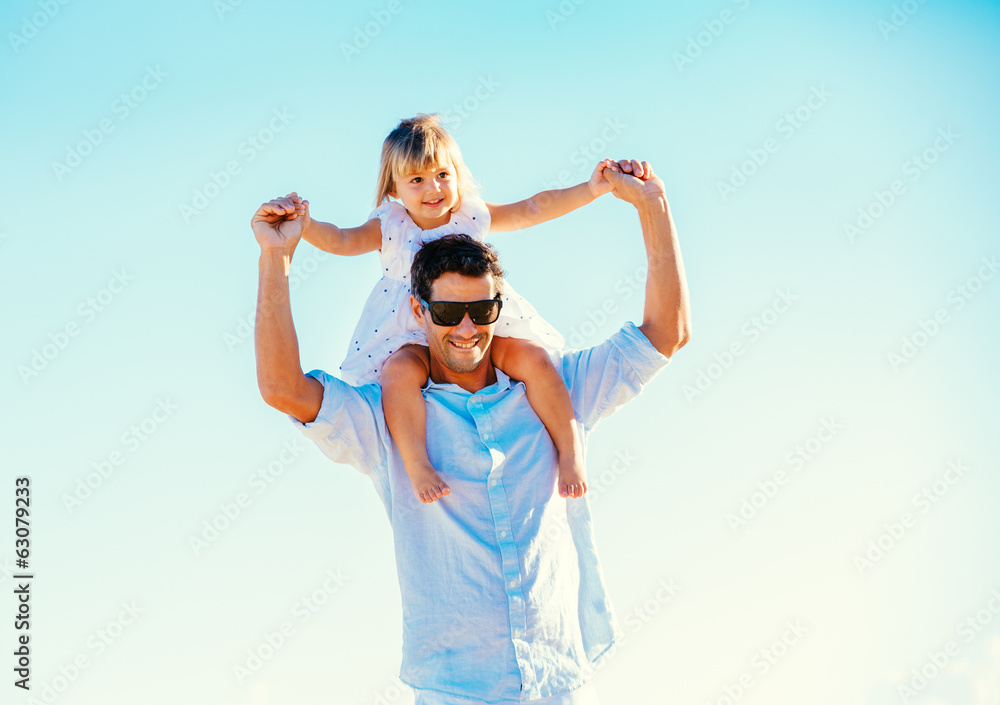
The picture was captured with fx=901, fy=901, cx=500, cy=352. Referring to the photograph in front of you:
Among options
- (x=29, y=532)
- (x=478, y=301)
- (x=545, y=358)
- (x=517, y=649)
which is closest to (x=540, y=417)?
(x=545, y=358)

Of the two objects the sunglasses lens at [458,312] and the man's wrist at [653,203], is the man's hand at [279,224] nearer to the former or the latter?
the sunglasses lens at [458,312]

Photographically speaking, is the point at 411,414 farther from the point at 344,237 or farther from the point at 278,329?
the point at 344,237

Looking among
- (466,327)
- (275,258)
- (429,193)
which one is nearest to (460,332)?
(466,327)

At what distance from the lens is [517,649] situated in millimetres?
3158

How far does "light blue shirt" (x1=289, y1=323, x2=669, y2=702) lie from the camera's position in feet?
10.5

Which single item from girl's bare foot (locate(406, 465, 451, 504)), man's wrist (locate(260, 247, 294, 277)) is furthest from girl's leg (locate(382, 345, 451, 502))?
→ man's wrist (locate(260, 247, 294, 277))

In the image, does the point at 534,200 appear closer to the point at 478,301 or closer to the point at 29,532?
the point at 478,301

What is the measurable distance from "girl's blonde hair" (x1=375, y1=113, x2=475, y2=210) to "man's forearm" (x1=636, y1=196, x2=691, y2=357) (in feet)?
3.94

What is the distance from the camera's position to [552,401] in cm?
366

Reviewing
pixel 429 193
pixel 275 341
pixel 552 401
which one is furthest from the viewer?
pixel 429 193

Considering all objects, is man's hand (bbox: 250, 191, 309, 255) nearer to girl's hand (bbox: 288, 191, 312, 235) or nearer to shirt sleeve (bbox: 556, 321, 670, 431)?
girl's hand (bbox: 288, 191, 312, 235)

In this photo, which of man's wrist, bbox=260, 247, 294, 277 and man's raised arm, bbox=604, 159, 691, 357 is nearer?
man's wrist, bbox=260, 247, 294, 277

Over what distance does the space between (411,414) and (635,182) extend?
1425 mm

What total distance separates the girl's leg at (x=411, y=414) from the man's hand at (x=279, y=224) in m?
Result: 0.66
